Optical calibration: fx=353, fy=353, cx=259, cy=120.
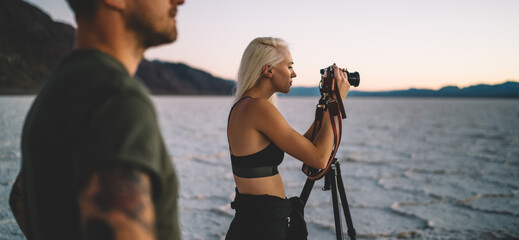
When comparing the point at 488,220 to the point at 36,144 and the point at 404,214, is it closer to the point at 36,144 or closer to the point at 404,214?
the point at 404,214

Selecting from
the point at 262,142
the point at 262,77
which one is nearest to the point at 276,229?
the point at 262,142

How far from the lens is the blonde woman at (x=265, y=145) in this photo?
164 centimetres

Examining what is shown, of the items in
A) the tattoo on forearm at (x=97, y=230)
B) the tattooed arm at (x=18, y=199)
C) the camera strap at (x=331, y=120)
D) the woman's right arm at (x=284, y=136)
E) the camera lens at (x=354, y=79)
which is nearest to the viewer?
the tattoo on forearm at (x=97, y=230)

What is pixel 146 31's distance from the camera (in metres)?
0.73

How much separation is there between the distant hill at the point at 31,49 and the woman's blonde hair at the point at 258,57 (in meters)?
11.0

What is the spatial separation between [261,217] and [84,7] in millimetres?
1253

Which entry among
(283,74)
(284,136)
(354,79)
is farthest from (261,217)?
(354,79)

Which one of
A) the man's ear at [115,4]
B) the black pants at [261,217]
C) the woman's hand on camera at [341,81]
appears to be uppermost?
the man's ear at [115,4]

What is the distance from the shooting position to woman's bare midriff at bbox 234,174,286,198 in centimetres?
167

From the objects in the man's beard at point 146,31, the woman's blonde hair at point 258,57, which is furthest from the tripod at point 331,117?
the man's beard at point 146,31

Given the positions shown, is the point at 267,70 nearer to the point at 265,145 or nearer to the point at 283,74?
the point at 283,74

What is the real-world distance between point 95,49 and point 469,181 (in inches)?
312

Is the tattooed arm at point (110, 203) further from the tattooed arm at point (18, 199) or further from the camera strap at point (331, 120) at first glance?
the camera strap at point (331, 120)

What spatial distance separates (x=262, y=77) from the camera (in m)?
1.79
